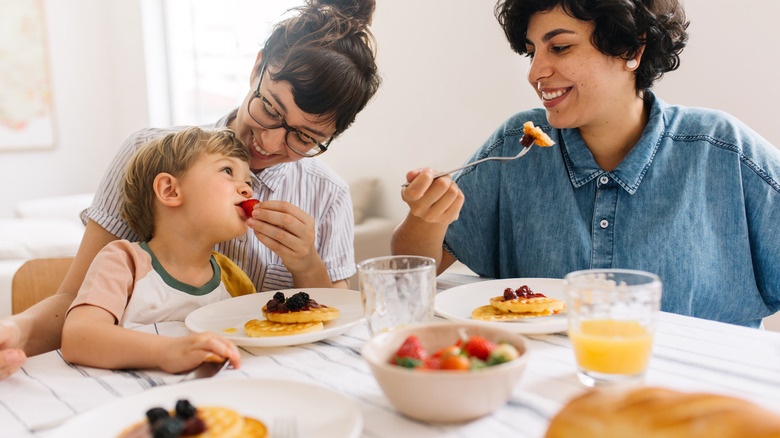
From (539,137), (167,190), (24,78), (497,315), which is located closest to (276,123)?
(167,190)

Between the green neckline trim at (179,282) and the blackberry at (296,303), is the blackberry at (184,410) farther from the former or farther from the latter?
the green neckline trim at (179,282)

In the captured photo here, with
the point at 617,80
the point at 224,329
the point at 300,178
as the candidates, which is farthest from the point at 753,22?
the point at 224,329

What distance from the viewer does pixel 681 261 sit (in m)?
1.57

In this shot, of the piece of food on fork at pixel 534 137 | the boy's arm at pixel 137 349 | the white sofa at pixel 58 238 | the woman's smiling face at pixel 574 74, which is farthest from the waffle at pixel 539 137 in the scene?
the white sofa at pixel 58 238

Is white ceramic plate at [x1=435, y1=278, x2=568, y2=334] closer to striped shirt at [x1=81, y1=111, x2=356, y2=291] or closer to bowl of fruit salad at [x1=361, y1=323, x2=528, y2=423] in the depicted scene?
bowl of fruit salad at [x1=361, y1=323, x2=528, y2=423]

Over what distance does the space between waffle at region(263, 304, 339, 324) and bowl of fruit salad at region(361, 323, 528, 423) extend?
1.32 feet

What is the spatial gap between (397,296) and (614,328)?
34 centimetres

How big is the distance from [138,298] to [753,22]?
231 centimetres

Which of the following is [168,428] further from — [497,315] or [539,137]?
[539,137]

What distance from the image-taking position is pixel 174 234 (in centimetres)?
149

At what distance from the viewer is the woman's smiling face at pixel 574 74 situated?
64.6 inches

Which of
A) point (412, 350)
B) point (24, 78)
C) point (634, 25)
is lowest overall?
point (412, 350)

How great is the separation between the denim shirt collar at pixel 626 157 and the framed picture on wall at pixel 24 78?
5.92 m

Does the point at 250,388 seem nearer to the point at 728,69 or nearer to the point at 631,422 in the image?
the point at 631,422
